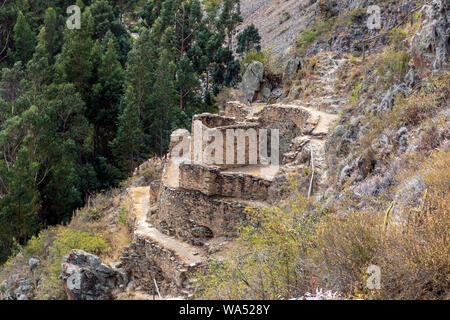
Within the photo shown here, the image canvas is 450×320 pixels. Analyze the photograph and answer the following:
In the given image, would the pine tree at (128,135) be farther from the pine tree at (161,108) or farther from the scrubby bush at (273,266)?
the scrubby bush at (273,266)

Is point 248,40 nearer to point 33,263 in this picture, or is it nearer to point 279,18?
point 279,18

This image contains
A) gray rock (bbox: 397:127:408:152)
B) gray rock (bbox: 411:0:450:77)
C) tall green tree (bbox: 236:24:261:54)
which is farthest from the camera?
tall green tree (bbox: 236:24:261:54)

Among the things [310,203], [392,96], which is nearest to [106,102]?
[392,96]

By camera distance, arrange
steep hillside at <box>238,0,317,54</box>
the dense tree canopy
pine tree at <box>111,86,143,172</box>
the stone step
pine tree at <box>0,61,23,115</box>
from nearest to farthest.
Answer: the stone step, the dense tree canopy, pine tree at <box>111,86,143,172</box>, pine tree at <box>0,61,23,115</box>, steep hillside at <box>238,0,317,54</box>

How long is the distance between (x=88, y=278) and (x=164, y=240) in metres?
2.57

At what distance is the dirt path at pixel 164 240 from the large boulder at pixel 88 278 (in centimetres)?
169

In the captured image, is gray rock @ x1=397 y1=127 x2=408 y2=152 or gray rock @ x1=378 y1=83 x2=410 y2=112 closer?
gray rock @ x1=397 y1=127 x2=408 y2=152

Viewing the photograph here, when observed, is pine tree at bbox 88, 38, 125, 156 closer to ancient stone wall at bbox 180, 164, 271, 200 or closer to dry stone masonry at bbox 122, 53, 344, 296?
dry stone masonry at bbox 122, 53, 344, 296

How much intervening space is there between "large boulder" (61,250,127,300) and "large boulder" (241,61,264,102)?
1999cm

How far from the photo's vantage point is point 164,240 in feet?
46.3

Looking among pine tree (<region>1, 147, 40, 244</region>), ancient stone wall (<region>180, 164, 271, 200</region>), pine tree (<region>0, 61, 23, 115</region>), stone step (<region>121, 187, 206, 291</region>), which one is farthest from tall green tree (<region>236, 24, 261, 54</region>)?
ancient stone wall (<region>180, 164, 271, 200</region>)

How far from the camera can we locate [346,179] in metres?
9.59

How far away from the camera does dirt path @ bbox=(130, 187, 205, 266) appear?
12.8 meters

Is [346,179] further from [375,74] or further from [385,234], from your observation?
[375,74]
